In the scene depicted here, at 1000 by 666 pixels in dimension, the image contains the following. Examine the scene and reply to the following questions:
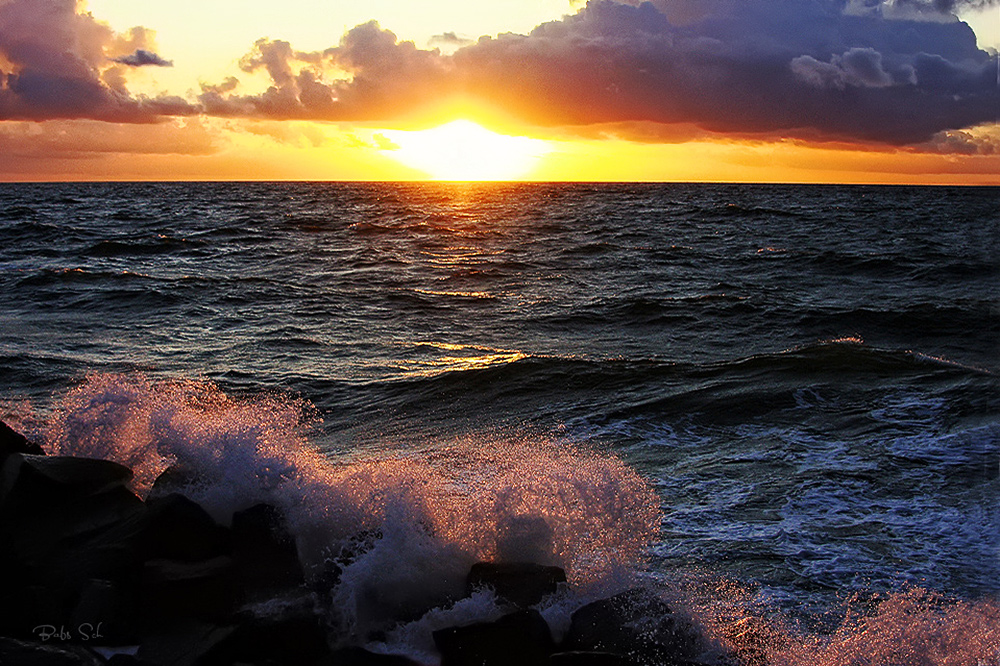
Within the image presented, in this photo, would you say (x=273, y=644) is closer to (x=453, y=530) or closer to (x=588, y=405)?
(x=453, y=530)

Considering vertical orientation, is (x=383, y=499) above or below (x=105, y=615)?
above

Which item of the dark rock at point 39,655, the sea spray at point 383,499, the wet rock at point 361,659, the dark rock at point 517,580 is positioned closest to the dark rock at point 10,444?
the sea spray at point 383,499

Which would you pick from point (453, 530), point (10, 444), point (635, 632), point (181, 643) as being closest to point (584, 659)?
point (635, 632)

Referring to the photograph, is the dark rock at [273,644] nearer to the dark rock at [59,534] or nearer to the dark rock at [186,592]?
the dark rock at [186,592]

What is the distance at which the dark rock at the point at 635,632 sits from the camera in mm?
4316

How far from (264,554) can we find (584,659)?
2.23 m

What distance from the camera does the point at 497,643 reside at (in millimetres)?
4297

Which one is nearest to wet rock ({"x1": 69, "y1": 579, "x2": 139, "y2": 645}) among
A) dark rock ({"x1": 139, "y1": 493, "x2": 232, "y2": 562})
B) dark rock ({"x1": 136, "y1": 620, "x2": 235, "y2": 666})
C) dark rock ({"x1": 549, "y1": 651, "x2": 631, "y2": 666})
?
dark rock ({"x1": 136, "y1": 620, "x2": 235, "y2": 666})

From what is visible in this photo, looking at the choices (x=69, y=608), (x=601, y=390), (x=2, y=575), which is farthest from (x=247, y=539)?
(x=601, y=390)

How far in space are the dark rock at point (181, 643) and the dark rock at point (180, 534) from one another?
0.58 meters

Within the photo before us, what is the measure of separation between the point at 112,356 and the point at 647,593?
10.4m

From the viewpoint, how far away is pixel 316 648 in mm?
4434

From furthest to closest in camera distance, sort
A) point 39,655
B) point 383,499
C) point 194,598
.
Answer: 1. point 383,499
2. point 194,598
3. point 39,655

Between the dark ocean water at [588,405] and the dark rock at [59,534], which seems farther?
the dark ocean water at [588,405]
